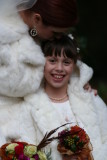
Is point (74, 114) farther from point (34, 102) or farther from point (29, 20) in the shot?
point (29, 20)

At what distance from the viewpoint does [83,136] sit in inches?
150

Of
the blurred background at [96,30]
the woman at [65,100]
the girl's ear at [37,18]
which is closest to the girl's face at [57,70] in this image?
the woman at [65,100]

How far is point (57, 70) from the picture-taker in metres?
4.04

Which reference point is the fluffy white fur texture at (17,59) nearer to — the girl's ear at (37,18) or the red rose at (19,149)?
the girl's ear at (37,18)

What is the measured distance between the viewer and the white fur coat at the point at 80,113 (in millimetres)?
3896

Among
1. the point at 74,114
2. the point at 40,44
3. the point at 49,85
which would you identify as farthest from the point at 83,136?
the point at 40,44

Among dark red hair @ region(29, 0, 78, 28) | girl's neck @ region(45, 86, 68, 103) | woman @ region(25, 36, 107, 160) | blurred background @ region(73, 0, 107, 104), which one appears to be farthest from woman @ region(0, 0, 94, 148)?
blurred background @ region(73, 0, 107, 104)

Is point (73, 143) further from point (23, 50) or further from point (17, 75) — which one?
point (23, 50)

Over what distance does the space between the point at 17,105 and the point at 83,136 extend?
25.1 inches

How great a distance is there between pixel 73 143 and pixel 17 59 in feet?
2.73

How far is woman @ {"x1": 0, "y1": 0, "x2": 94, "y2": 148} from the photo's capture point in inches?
147

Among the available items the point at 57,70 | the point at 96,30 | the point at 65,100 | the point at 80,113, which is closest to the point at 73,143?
the point at 80,113

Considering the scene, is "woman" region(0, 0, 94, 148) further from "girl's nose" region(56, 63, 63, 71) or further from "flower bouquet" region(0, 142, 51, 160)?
"flower bouquet" region(0, 142, 51, 160)

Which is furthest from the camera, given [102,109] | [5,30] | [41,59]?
[102,109]
